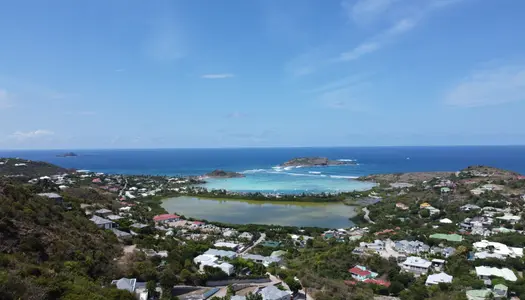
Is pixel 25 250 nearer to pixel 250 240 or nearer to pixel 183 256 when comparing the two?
pixel 183 256

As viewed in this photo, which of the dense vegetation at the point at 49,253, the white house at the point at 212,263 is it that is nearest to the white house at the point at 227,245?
the white house at the point at 212,263

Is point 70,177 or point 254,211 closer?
point 254,211

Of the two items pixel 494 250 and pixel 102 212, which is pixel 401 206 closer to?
pixel 494 250

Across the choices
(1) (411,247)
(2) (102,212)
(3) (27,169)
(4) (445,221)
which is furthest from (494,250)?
(3) (27,169)

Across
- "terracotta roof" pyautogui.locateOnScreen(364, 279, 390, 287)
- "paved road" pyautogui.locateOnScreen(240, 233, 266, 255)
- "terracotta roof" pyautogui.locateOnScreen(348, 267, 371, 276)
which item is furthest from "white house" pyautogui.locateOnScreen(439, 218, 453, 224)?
"paved road" pyautogui.locateOnScreen(240, 233, 266, 255)

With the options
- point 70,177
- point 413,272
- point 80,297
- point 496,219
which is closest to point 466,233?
point 496,219

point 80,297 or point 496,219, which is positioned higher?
point 80,297

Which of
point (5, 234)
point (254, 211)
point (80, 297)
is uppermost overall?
point (5, 234)
